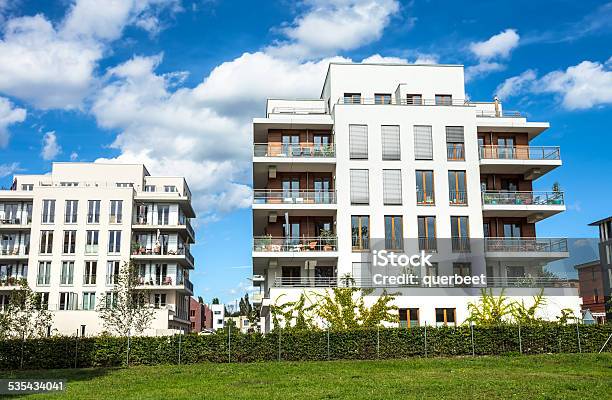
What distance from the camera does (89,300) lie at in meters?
65.2

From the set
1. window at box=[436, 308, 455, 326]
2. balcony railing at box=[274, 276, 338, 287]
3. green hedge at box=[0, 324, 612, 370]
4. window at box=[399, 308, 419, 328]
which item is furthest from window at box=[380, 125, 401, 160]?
green hedge at box=[0, 324, 612, 370]

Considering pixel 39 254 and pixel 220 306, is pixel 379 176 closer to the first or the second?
pixel 39 254

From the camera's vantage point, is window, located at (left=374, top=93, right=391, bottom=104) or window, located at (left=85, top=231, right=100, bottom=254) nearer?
window, located at (left=374, top=93, right=391, bottom=104)

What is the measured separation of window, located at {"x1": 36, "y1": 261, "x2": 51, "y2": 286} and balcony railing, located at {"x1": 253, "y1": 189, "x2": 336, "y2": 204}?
31.2 meters

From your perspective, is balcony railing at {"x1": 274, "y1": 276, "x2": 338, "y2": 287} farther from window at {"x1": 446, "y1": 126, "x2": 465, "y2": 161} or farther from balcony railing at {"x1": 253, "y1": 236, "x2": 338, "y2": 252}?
window at {"x1": 446, "y1": 126, "x2": 465, "y2": 161}

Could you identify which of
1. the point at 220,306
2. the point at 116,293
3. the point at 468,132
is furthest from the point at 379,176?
the point at 220,306

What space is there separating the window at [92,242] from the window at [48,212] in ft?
12.5

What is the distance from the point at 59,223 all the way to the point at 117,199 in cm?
591

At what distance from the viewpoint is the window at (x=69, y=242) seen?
218ft

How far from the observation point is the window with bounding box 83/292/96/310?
65.0m

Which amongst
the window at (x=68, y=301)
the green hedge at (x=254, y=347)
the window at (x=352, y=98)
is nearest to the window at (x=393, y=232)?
the window at (x=352, y=98)

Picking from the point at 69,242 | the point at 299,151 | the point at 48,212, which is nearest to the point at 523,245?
the point at 299,151

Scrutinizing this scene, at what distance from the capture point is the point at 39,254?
2591 inches

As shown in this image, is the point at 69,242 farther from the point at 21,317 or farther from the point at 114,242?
the point at 21,317
